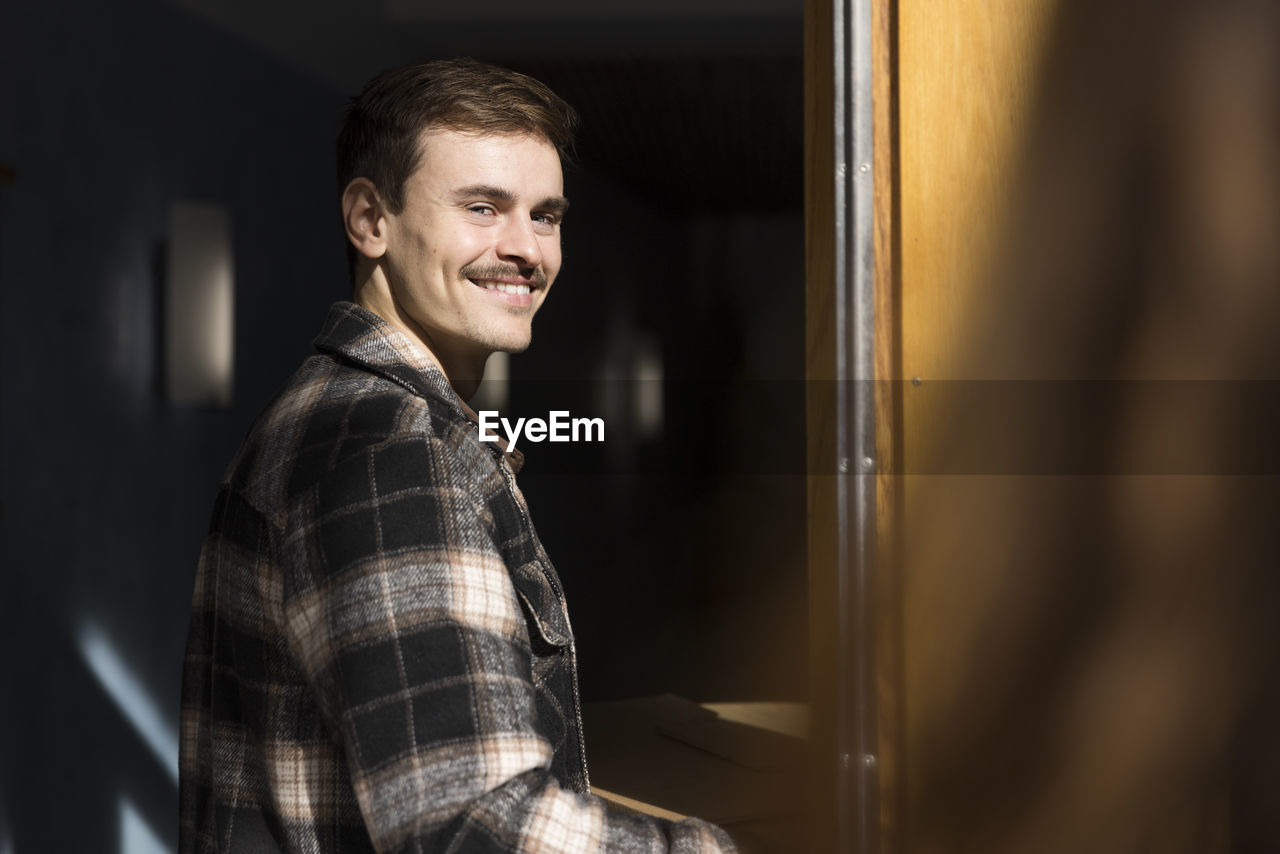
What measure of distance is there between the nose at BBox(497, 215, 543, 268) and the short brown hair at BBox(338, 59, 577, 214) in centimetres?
8

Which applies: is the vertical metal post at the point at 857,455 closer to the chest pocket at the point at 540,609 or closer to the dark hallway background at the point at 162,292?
the chest pocket at the point at 540,609

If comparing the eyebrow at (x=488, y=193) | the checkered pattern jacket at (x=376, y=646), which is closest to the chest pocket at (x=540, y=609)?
the checkered pattern jacket at (x=376, y=646)

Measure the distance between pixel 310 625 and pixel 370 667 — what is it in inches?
2.6

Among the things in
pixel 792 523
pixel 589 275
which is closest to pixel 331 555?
pixel 589 275

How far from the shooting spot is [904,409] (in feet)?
3.46

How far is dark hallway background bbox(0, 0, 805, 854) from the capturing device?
2688mm

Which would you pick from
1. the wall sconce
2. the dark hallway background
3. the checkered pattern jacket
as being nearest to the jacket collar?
the checkered pattern jacket

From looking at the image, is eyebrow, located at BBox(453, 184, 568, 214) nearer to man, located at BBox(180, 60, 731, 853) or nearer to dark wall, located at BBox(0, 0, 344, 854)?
man, located at BBox(180, 60, 731, 853)

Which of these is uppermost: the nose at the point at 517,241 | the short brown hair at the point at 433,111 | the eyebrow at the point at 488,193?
the short brown hair at the point at 433,111

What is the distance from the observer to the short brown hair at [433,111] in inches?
40.9

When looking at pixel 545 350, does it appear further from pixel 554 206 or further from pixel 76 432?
pixel 554 206

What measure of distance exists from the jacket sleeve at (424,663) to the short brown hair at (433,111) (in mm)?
350

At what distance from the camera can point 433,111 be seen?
3.45 feet

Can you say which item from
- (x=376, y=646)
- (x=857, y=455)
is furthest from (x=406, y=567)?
(x=857, y=455)
